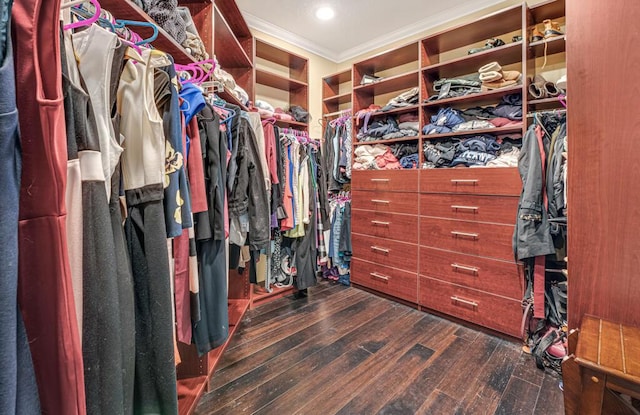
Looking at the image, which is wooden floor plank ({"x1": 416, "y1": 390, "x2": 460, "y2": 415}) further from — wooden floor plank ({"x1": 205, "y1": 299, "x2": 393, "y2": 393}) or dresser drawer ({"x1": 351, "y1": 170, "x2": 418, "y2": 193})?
dresser drawer ({"x1": 351, "y1": 170, "x2": 418, "y2": 193})

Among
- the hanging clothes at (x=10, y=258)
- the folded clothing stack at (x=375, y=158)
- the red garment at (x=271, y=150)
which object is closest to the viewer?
the hanging clothes at (x=10, y=258)

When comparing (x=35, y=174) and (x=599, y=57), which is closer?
(x=35, y=174)

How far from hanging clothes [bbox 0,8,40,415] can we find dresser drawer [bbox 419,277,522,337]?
92.7 inches

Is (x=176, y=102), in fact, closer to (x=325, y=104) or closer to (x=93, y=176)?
(x=93, y=176)

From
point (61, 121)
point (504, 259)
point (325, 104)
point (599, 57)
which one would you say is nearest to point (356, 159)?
point (325, 104)

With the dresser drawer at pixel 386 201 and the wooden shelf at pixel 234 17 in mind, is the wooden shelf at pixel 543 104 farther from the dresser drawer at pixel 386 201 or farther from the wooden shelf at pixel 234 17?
the wooden shelf at pixel 234 17

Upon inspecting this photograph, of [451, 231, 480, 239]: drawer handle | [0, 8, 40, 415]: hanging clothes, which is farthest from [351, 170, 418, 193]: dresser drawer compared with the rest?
[0, 8, 40, 415]: hanging clothes

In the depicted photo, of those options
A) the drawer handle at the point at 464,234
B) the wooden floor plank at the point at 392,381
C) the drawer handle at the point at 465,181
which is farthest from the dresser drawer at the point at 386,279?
the drawer handle at the point at 465,181

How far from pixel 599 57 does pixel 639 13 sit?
0.13 metres

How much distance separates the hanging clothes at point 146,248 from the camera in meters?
Answer: 0.73

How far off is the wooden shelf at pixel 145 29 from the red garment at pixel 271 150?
84 centimetres

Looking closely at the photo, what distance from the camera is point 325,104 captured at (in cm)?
349

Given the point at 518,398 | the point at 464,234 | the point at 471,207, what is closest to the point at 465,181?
the point at 471,207

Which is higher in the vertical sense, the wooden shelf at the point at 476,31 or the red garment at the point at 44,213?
the wooden shelf at the point at 476,31
